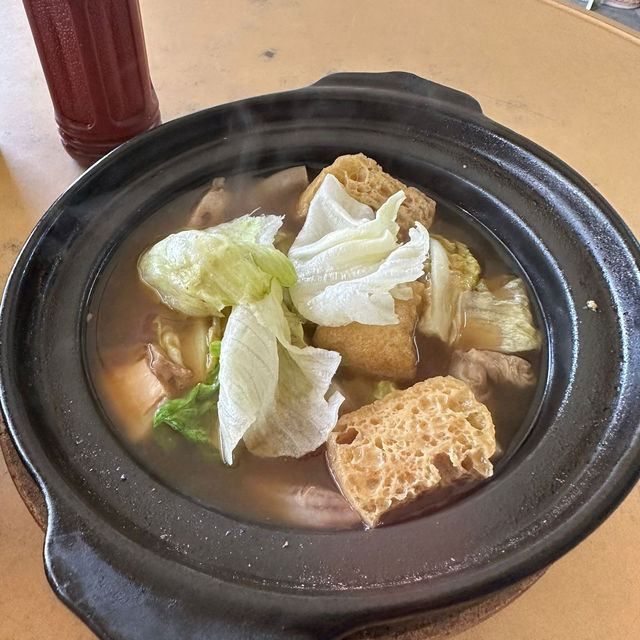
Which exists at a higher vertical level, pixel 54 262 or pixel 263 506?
pixel 54 262

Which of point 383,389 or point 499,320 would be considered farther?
point 499,320

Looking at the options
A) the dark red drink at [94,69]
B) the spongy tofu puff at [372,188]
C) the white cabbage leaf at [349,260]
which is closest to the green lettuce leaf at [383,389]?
the white cabbage leaf at [349,260]

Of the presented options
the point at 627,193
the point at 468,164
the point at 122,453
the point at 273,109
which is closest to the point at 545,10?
the point at 627,193

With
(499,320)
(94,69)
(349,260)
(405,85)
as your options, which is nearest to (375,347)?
(349,260)

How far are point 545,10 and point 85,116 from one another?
5.50ft

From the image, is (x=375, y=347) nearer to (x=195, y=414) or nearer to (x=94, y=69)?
(x=195, y=414)

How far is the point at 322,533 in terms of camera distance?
42.1 inches

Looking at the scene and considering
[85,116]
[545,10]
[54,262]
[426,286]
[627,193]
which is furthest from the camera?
[545,10]

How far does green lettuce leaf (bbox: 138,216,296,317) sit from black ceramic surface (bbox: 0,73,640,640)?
0.15 m

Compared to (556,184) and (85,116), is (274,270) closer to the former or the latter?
(556,184)

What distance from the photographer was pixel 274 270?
4.32 ft

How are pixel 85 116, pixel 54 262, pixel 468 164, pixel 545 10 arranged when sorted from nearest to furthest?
pixel 54 262 < pixel 468 164 < pixel 85 116 < pixel 545 10

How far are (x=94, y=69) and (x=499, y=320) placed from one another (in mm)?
1131

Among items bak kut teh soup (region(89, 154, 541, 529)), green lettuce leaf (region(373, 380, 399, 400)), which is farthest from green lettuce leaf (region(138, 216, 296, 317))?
green lettuce leaf (region(373, 380, 399, 400))
